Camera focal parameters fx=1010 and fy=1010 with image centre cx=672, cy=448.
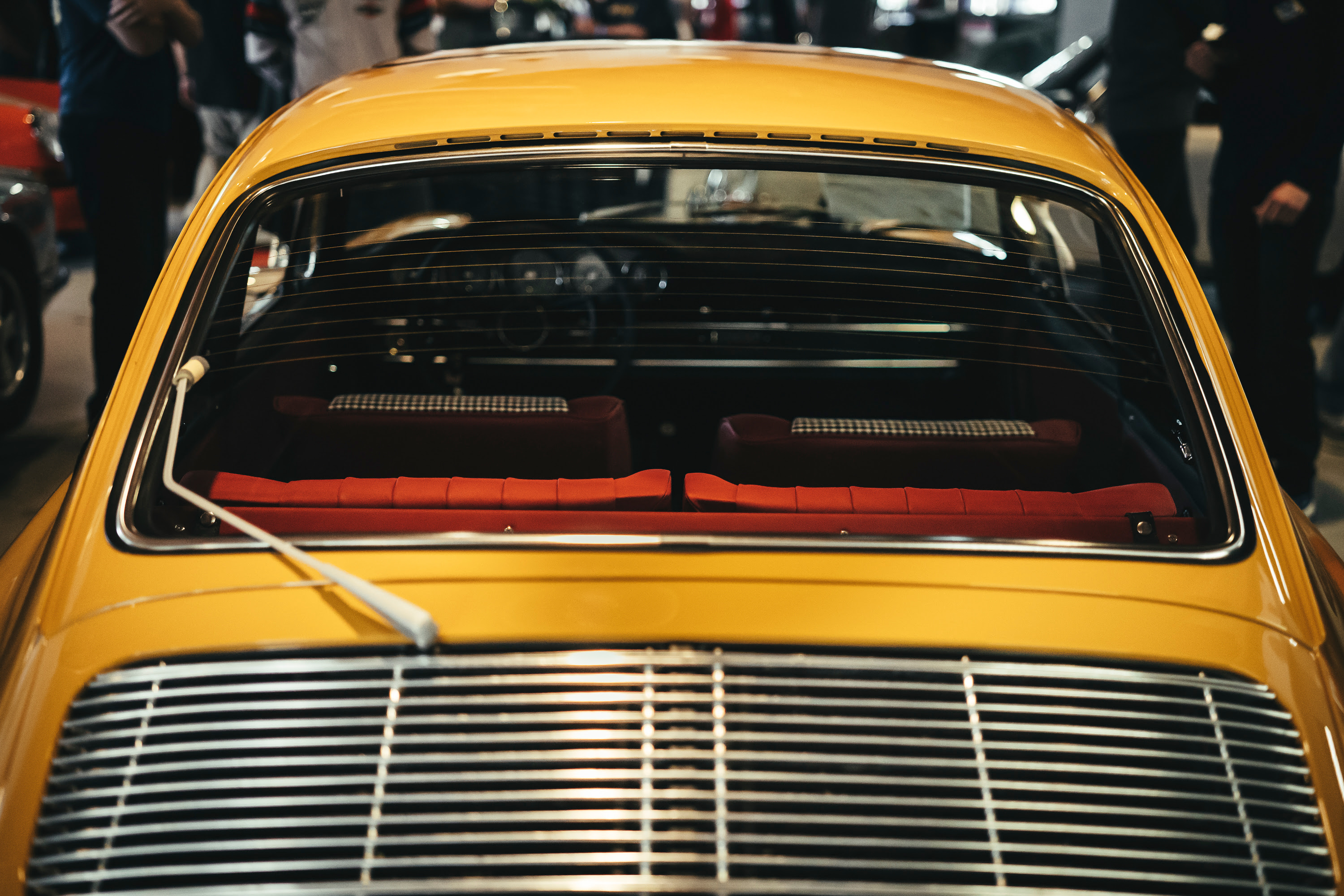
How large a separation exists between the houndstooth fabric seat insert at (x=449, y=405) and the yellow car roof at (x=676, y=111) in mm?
406

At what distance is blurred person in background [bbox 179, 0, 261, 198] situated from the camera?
513 centimetres

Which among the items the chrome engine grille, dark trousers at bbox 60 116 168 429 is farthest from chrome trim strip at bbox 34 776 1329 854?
dark trousers at bbox 60 116 168 429

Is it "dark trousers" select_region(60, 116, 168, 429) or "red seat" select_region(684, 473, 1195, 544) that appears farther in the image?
"dark trousers" select_region(60, 116, 168, 429)

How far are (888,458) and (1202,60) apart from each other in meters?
2.67

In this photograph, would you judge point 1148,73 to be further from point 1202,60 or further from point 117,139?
point 117,139

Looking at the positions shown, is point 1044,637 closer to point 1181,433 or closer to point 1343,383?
point 1181,433

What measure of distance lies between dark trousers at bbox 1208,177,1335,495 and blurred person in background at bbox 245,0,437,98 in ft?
10.4

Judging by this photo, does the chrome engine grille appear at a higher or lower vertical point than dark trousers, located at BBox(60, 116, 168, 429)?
higher

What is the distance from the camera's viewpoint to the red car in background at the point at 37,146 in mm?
5422

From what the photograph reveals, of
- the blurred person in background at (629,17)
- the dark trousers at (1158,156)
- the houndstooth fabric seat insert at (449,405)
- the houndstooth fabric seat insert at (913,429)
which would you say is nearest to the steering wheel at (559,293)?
the houndstooth fabric seat insert at (449,405)

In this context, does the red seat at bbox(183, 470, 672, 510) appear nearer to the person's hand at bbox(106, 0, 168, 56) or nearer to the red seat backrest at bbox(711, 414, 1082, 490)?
the red seat backrest at bbox(711, 414, 1082, 490)

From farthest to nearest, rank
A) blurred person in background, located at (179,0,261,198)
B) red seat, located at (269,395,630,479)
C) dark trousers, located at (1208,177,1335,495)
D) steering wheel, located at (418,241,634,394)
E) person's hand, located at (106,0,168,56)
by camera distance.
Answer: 1. blurred person in background, located at (179,0,261,198)
2. dark trousers, located at (1208,177,1335,495)
3. person's hand, located at (106,0,168,56)
4. steering wheel, located at (418,241,634,394)
5. red seat, located at (269,395,630,479)

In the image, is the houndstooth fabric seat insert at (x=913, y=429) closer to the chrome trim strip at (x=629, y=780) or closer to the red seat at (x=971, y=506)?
the red seat at (x=971, y=506)

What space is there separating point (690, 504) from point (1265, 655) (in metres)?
0.78
